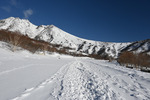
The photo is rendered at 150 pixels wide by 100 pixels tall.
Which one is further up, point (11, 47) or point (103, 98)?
point (11, 47)

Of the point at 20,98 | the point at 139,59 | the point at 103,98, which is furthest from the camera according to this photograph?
the point at 139,59

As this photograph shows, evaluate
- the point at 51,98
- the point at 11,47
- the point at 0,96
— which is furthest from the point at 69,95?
the point at 11,47

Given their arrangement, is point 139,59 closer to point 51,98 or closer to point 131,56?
point 131,56

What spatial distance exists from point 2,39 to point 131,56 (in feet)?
181

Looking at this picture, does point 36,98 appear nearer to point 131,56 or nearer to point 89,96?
point 89,96

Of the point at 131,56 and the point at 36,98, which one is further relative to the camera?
the point at 131,56

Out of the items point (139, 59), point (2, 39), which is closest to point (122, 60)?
point (139, 59)

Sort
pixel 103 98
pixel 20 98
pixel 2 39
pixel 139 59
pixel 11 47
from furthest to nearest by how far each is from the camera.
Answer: pixel 139 59 < pixel 2 39 < pixel 11 47 < pixel 103 98 < pixel 20 98

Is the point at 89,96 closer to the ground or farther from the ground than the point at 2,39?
closer to the ground

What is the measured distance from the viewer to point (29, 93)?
321 cm

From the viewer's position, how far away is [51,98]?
10.1 ft

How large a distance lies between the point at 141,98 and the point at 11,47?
3223 centimetres

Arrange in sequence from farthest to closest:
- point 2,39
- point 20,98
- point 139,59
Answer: point 139,59, point 2,39, point 20,98

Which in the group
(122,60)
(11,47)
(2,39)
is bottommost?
(122,60)
